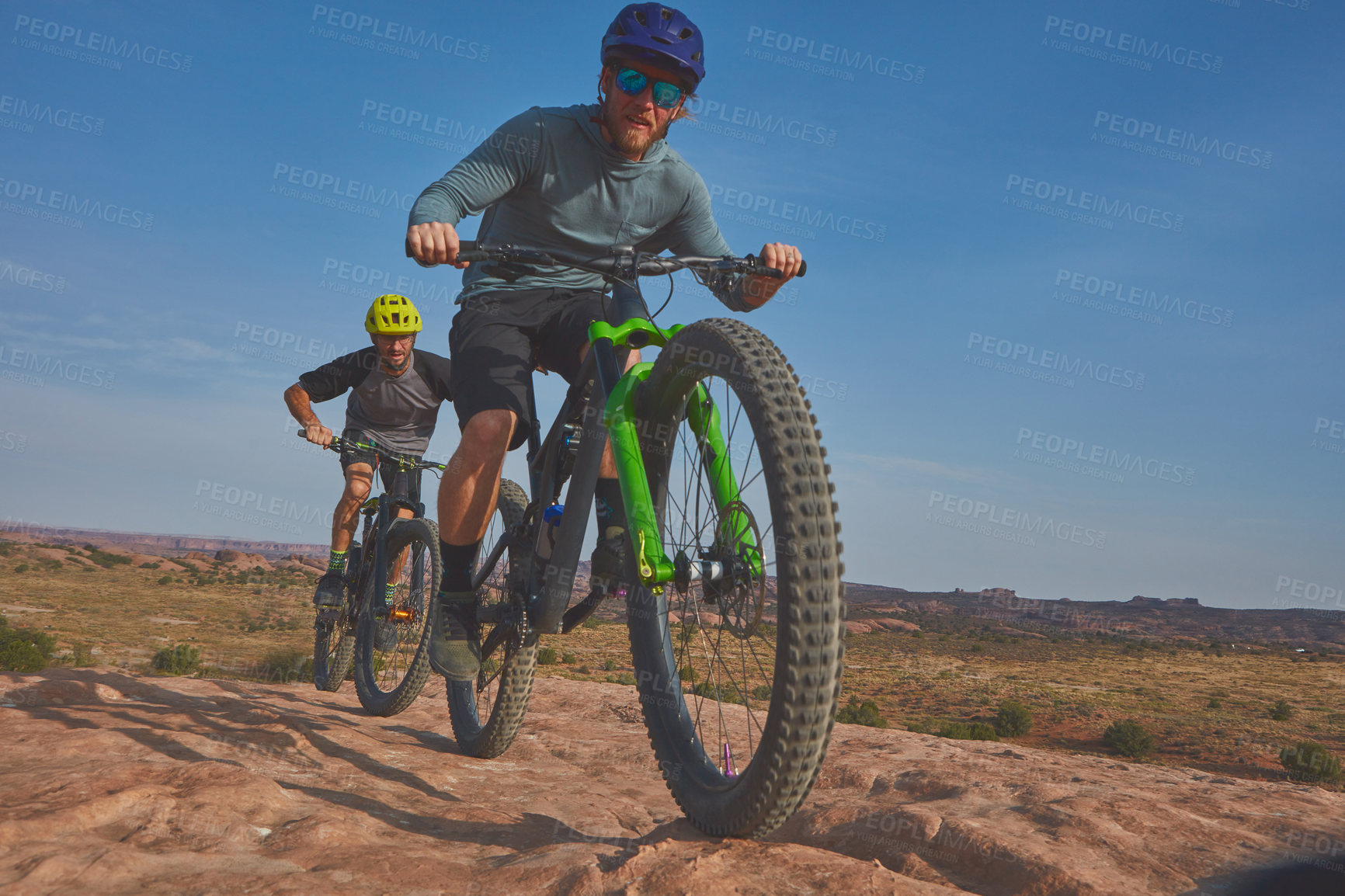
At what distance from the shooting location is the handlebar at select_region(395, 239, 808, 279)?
3.07 meters

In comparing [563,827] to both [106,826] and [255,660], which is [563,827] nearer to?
[106,826]

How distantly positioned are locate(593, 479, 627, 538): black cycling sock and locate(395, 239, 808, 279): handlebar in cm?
87

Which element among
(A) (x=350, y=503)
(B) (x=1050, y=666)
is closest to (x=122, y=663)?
(A) (x=350, y=503)

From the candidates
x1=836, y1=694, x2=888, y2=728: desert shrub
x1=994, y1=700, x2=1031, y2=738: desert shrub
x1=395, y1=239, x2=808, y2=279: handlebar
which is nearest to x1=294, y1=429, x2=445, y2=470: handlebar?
x1=395, y1=239, x2=808, y2=279: handlebar

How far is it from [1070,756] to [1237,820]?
2212 mm

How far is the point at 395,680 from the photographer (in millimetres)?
6281

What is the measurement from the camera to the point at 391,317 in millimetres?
6176

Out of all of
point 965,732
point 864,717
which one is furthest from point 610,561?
point 864,717

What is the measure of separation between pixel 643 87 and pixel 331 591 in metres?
5.17

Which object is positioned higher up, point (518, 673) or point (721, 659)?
point (721, 659)

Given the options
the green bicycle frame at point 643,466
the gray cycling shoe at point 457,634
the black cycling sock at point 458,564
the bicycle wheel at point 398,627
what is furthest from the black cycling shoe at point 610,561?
the bicycle wheel at point 398,627

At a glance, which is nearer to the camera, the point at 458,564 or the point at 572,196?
the point at 572,196

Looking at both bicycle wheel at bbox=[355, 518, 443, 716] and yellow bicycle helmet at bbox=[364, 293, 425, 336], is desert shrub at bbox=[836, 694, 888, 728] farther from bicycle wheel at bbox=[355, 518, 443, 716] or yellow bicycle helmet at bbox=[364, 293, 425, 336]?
yellow bicycle helmet at bbox=[364, 293, 425, 336]

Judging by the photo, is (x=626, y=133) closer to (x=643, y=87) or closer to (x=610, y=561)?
(x=643, y=87)
